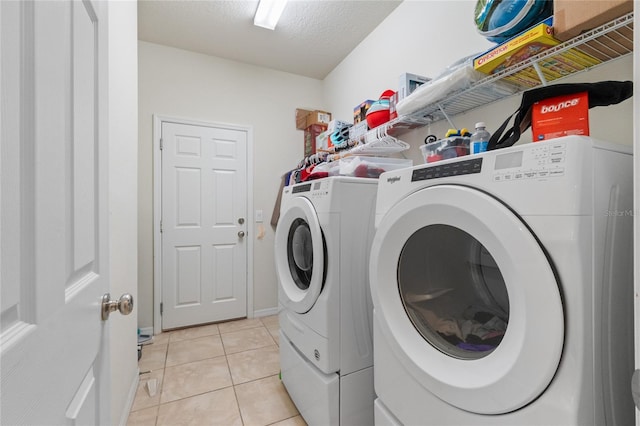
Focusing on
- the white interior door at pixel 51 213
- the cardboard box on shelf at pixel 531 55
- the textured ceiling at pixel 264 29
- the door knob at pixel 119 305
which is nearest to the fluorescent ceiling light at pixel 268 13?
the textured ceiling at pixel 264 29

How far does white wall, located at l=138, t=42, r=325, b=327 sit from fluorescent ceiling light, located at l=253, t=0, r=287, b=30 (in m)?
0.76

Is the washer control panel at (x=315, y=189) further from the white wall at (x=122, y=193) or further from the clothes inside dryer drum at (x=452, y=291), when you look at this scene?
the white wall at (x=122, y=193)

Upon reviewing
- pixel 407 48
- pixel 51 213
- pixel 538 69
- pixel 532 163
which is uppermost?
pixel 407 48

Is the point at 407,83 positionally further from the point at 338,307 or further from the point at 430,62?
the point at 338,307

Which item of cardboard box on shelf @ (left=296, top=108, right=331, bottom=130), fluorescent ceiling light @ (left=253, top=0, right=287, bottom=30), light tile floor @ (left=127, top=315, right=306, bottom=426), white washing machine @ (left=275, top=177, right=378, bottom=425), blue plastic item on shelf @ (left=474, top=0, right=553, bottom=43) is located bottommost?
light tile floor @ (left=127, top=315, right=306, bottom=426)

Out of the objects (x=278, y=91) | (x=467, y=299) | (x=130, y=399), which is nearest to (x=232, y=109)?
(x=278, y=91)

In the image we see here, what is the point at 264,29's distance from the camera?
7.61ft

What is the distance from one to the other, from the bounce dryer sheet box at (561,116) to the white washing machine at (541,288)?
119 mm

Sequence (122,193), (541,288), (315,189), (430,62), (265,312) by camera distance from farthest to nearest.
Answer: (265,312) → (430,62) → (122,193) → (315,189) → (541,288)

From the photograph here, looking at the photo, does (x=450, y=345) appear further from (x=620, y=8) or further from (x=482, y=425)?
(x=620, y=8)

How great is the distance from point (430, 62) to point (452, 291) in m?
1.49

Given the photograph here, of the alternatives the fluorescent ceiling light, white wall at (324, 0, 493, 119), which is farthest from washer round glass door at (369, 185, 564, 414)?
the fluorescent ceiling light

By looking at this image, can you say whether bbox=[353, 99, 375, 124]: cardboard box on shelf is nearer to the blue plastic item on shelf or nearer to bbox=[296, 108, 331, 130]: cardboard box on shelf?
bbox=[296, 108, 331, 130]: cardboard box on shelf

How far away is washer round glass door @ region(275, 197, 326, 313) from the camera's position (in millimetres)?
1257
